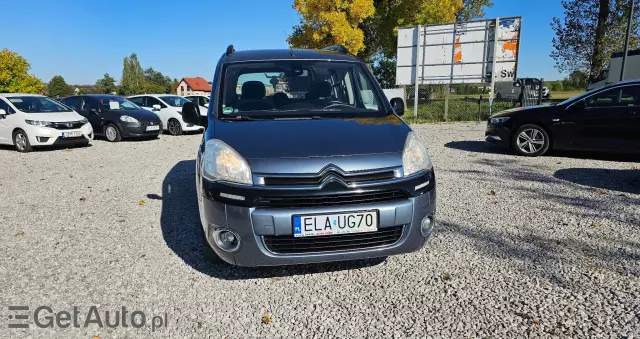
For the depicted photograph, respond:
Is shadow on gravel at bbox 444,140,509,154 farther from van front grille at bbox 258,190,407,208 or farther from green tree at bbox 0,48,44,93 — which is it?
green tree at bbox 0,48,44,93

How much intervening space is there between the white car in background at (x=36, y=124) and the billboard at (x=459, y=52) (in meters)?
12.2

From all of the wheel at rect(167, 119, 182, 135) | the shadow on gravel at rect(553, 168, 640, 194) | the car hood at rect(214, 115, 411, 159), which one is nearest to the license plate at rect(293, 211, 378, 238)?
the car hood at rect(214, 115, 411, 159)

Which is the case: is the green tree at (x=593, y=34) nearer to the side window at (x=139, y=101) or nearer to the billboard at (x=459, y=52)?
the billboard at (x=459, y=52)

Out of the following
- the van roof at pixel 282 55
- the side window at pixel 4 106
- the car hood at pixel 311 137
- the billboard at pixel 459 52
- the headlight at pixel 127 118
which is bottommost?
the headlight at pixel 127 118

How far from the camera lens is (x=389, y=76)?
35.5 m

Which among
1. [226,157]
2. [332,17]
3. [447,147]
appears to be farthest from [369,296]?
[332,17]

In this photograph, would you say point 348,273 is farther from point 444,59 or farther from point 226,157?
point 444,59

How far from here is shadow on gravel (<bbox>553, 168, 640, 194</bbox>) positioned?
5.41 meters

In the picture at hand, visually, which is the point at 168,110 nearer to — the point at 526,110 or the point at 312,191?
the point at 526,110

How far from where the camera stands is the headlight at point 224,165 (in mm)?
2564

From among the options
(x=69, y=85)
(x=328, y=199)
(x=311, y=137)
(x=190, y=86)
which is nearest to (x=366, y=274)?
(x=328, y=199)

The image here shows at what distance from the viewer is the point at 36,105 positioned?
10.3m

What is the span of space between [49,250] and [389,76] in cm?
3423

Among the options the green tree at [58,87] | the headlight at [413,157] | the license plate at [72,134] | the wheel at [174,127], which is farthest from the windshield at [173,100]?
the green tree at [58,87]
